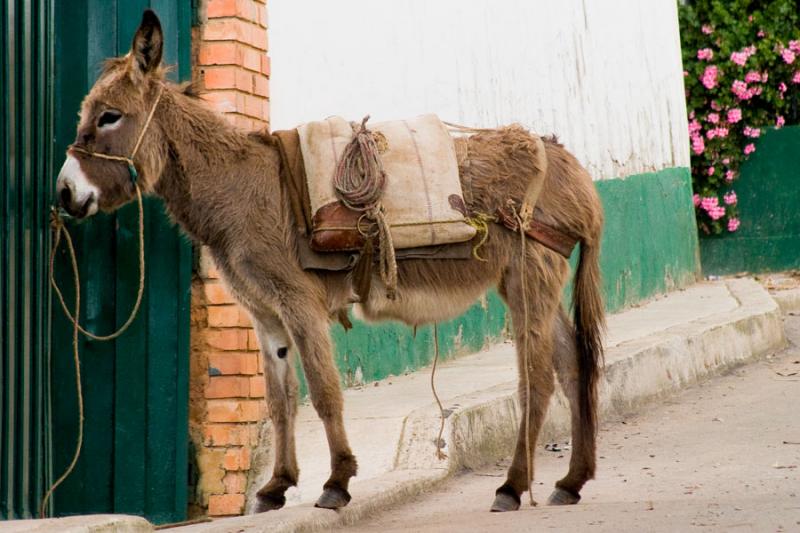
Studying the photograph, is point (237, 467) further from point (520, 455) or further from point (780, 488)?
point (780, 488)

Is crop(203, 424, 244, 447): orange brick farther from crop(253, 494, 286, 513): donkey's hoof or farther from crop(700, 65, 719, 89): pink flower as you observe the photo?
crop(700, 65, 719, 89): pink flower

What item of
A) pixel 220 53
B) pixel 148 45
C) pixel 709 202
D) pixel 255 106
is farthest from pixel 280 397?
pixel 709 202

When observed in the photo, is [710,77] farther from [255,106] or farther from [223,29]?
[223,29]

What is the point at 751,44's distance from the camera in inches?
618

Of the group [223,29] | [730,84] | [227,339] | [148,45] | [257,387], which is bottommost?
[257,387]

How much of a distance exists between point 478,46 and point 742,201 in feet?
22.8

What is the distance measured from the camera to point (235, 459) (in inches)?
255

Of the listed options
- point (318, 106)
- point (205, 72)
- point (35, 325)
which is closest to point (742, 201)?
point (318, 106)

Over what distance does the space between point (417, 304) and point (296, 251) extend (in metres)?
0.58

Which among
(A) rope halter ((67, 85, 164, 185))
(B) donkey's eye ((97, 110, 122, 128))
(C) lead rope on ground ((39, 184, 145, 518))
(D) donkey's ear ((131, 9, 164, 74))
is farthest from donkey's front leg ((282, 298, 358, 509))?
(D) donkey's ear ((131, 9, 164, 74))

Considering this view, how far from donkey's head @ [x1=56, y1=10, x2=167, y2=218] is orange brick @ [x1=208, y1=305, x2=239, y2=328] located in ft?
3.87

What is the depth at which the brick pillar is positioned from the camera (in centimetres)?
648

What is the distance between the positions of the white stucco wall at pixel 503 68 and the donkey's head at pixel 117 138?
5.74 feet

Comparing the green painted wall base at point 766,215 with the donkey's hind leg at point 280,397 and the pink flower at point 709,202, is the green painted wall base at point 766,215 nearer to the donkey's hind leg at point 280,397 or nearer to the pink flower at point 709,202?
the pink flower at point 709,202
